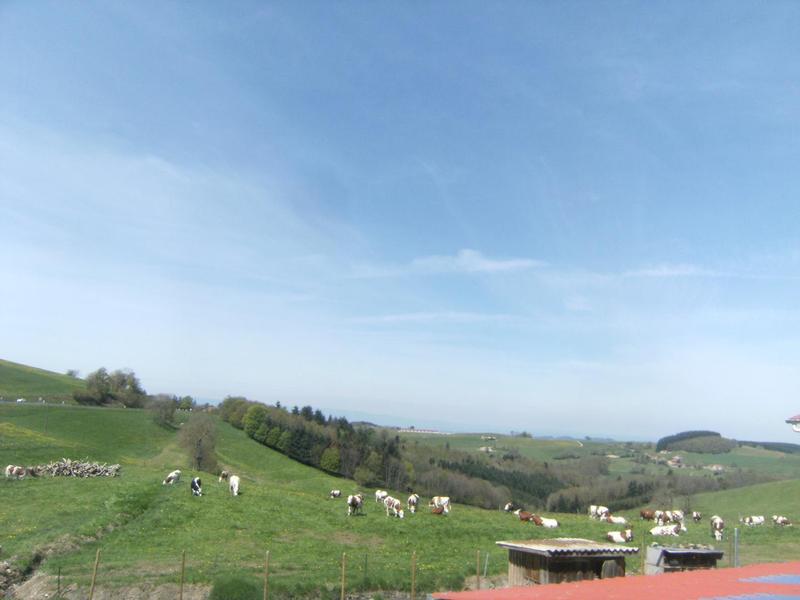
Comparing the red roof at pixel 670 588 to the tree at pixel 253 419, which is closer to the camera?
the red roof at pixel 670 588

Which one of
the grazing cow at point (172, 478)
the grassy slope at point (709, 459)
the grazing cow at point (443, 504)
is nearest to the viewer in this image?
the grazing cow at point (172, 478)

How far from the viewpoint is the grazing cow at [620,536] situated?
3391 centimetres

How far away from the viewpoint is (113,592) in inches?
771

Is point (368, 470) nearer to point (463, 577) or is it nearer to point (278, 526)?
point (278, 526)

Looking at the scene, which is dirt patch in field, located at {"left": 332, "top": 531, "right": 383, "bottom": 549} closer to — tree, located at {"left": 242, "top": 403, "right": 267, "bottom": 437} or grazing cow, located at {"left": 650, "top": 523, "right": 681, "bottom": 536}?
grazing cow, located at {"left": 650, "top": 523, "right": 681, "bottom": 536}

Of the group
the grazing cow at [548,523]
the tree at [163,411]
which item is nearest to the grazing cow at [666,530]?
the grazing cow at [548,523]

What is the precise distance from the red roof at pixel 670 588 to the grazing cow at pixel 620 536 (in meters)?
22.3

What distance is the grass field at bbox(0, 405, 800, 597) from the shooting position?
2211 centimetres

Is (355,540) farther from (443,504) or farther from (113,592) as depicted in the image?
(443,504)

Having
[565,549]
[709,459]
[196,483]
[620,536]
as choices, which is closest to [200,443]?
[196,483]

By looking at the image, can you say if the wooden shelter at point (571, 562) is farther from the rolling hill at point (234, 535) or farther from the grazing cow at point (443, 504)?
the grazing cow at point (443, 504)

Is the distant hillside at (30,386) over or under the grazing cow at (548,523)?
over

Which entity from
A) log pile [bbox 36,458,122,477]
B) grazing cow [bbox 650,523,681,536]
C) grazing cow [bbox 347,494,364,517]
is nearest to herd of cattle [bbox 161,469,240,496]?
log pile [bbox 36,458,122,477]

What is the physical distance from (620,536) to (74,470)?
34369mm
